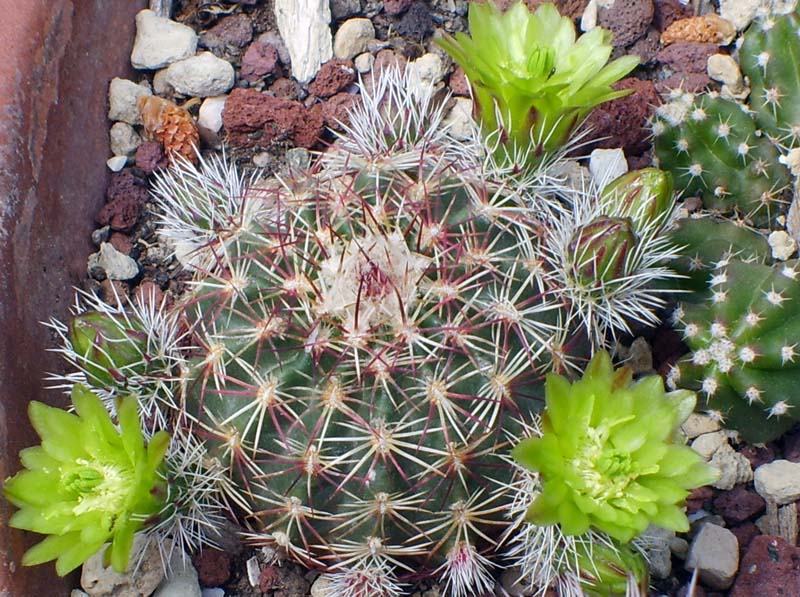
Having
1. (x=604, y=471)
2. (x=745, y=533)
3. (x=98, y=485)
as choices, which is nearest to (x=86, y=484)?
(x=98, y=485)

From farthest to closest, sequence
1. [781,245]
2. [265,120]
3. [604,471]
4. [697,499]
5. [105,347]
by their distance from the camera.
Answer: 1. [265,120]
2. [781,245]
3. [697,499]
4. [105,347]
5. [604,471]

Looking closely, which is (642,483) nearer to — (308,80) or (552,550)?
(552,550)

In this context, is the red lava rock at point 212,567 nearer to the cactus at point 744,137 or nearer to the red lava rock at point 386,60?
the red lava rock at point 386,60

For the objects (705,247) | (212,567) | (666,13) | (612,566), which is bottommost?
(212,567)

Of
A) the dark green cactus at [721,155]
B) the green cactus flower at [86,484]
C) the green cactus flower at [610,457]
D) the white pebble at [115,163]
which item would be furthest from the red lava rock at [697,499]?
the white pebble at [115,163]

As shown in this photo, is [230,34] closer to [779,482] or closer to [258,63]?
[258,63]

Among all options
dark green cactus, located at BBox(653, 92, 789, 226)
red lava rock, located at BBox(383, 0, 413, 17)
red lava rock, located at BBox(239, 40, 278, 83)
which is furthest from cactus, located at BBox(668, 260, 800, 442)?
red lava rock, located at BBox(239, 40, 278, 83)
